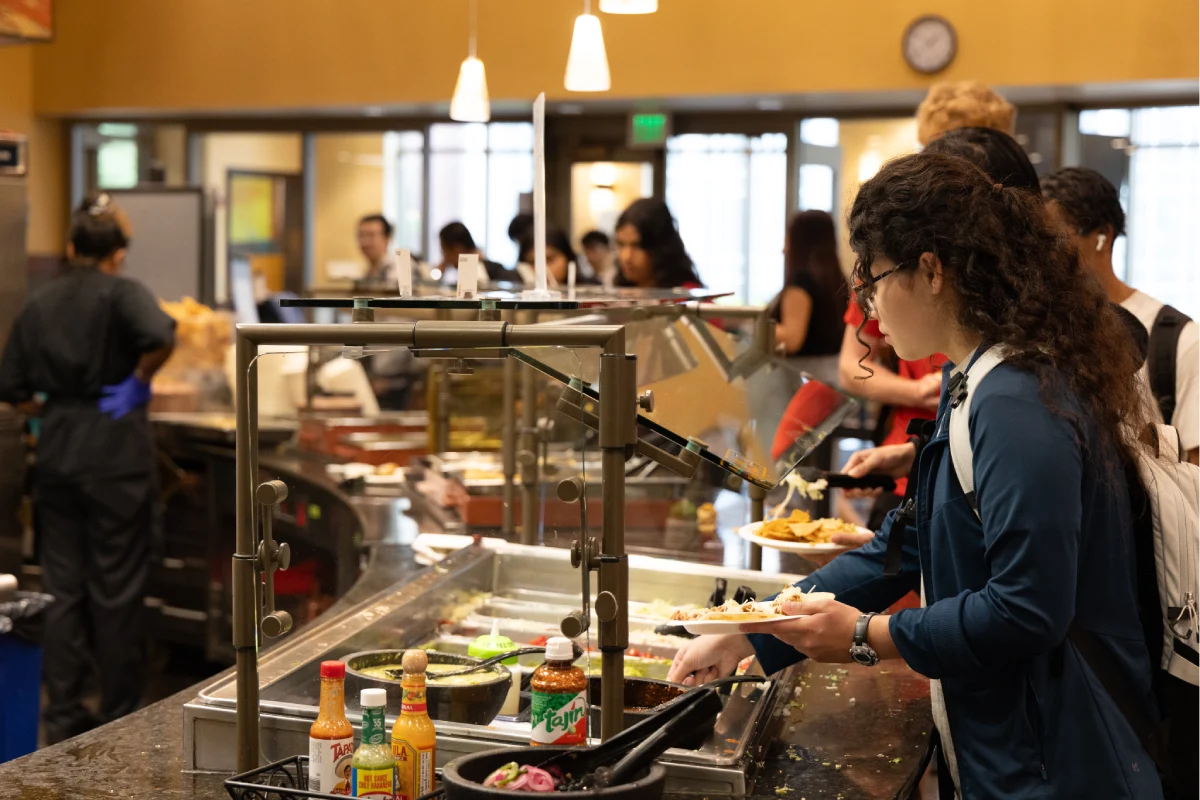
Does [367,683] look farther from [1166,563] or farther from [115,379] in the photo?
[115,379]

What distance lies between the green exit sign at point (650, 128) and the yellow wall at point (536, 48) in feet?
0.84

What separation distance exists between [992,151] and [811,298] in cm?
236

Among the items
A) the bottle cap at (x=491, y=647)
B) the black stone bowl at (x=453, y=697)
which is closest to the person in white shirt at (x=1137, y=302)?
the bottle cap at (x=491, y=647)

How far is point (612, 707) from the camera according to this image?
1.55 m

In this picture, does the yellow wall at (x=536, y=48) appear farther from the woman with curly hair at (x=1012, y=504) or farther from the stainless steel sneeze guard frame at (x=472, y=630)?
the woman with curly hair at (x=1012, y=504)

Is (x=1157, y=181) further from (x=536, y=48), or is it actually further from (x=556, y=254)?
(x=536, y=48)

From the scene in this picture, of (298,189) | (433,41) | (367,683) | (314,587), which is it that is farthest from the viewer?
(298,189)

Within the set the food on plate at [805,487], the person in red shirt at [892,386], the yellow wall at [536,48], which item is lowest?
the food on plate at [805,487]

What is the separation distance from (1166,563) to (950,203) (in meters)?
0.52

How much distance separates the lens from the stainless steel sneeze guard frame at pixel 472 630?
5.46 feet

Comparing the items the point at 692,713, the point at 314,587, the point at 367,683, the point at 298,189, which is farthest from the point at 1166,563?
the point at 298,189

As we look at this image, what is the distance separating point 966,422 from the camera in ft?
4.94

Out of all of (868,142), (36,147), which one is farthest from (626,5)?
(36,147)

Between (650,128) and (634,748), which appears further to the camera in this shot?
(650,128)
